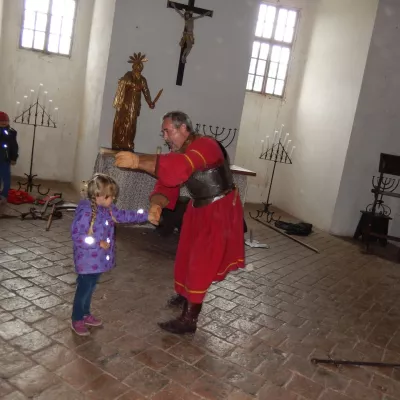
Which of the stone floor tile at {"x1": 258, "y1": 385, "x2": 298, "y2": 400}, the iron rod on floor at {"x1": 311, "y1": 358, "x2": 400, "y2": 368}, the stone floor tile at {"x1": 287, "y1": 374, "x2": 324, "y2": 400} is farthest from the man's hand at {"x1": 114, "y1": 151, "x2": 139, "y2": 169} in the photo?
the iron rod on floor at {"x1": 311, "y1": 358, "x2": 400, "y2": 368}

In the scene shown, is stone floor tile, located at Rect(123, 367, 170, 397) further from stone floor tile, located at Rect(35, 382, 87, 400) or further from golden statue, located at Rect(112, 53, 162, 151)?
golden statue, located at Rect(112, 53, 162, 151)

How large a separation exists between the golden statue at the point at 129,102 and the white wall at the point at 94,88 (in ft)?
2.08

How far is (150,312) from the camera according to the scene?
429 centimetres

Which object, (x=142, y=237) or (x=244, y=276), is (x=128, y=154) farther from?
(x=142, y=237)

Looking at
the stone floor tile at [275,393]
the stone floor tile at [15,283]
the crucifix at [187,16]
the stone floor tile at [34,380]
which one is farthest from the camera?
the crucifix at [187,16]

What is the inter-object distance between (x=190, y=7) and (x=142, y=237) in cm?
380

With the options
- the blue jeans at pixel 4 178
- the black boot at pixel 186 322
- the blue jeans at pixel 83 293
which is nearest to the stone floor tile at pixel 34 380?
the blue jeans at pixel 83 293

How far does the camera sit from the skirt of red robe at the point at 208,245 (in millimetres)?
3742

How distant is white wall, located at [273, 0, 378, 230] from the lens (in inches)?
370

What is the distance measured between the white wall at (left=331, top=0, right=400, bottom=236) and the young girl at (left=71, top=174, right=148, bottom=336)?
690 cm

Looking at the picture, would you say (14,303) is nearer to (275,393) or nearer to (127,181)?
(275,393)

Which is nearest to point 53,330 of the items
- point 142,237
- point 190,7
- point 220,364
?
point 220,364

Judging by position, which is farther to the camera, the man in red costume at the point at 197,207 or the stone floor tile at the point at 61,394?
the man in red costume at the point at 197,207

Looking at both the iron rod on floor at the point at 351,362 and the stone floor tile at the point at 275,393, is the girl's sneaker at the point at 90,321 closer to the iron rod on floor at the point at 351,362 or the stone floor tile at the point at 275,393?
the stone floor tile at the point at 275,393
